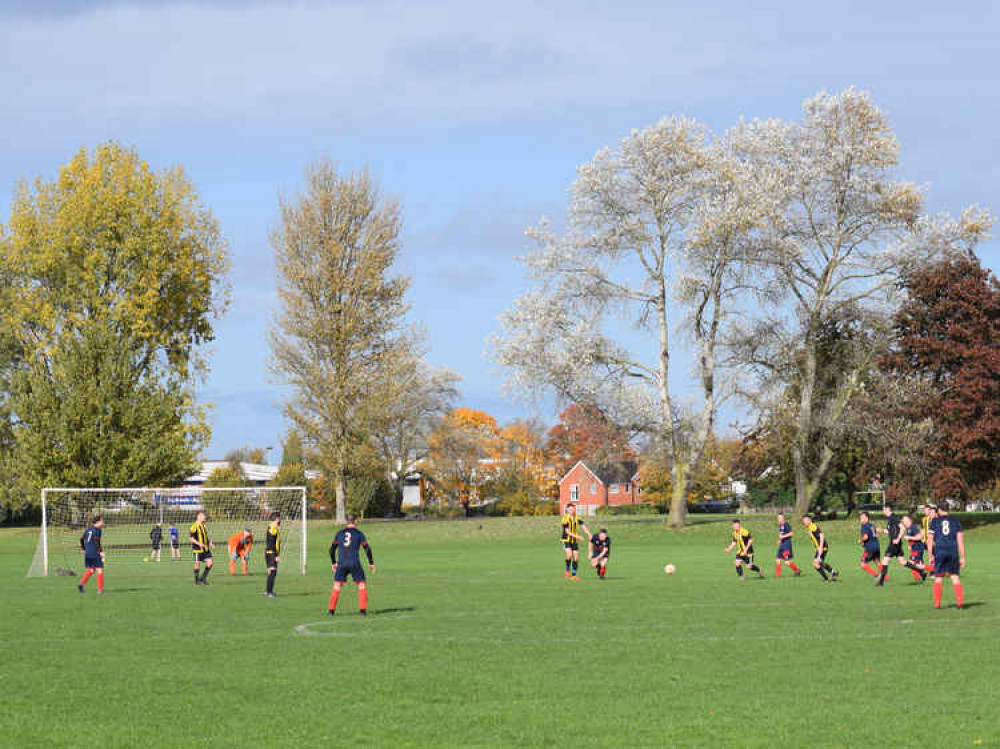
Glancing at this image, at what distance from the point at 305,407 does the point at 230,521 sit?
24.2 m

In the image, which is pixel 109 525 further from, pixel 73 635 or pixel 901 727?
pixel 901 727

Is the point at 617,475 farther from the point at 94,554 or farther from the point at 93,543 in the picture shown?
the point at 94,554

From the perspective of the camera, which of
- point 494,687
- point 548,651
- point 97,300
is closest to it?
point 494,687

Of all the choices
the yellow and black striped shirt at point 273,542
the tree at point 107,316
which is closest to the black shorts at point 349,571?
the yellow and black striped shirt at point 273,542

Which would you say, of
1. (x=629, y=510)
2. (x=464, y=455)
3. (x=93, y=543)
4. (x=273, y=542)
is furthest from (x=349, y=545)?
(x=629, y=510)

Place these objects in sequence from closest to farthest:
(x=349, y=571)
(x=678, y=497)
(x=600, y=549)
Answer: (x=349, y=571), (x=600, y=549), (x=678, y=497)

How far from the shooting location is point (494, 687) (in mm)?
14484

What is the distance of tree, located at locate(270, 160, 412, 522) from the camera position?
73.4 metres

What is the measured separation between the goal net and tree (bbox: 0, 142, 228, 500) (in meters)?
5.72

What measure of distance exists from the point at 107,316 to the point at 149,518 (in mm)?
12391

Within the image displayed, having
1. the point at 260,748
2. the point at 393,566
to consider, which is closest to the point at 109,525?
the point at 393,566

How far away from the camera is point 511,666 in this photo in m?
16.2

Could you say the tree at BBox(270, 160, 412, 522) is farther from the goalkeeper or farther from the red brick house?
the red brick house

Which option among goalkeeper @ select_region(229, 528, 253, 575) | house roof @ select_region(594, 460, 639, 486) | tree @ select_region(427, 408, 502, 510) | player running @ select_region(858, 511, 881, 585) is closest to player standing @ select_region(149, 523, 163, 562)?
goalkeeper @ select_region(229, 528, 253, 575)
